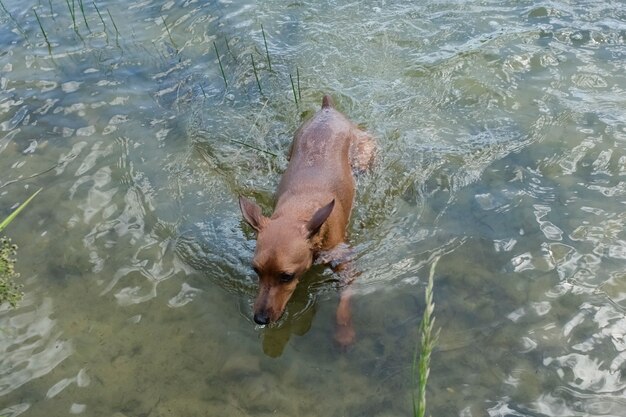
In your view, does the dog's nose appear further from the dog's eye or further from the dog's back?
the dog's back

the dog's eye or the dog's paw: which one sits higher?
the dog's eye

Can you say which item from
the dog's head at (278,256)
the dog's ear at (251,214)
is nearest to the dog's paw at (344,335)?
the dog's head at (278,256)

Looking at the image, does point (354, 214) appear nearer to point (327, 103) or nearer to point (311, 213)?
point (311, 213)

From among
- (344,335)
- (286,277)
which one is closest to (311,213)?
(286,277)

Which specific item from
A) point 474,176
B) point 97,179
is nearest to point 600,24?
point 474,176

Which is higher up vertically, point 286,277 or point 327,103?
point 286,277

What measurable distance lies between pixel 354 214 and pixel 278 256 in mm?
1579

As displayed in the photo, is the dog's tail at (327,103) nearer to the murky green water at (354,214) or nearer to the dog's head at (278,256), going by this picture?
the murky green water at (354,214)

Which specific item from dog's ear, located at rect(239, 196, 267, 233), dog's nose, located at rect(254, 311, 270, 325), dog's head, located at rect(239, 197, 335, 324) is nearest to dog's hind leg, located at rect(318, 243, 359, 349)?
dog's head, located at rect(239, 197, 335, 324)

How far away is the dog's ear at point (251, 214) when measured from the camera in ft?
15.3

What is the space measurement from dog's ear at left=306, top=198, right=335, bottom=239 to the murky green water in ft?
1.95

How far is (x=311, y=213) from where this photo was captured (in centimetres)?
Answer: 507

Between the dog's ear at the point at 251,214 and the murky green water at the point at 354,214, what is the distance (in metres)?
0.60

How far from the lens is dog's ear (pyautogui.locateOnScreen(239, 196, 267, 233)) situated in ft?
15.3
